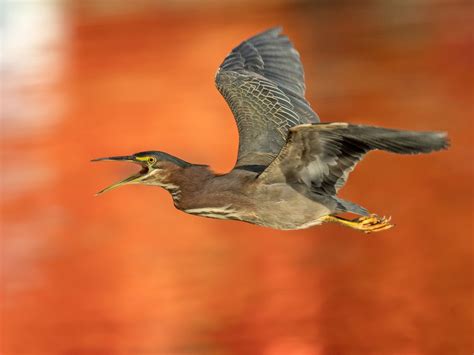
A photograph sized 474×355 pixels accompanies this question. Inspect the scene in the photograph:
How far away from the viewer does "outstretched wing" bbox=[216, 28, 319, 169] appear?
8094 millimetres

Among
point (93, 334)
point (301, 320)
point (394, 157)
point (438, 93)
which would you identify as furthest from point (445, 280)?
point (438, 93)

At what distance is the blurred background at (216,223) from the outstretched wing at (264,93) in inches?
134

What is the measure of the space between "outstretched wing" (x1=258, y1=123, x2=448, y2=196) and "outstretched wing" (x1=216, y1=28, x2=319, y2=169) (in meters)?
0.74

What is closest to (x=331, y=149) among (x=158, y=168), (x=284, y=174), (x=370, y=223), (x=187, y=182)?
(x=284, y=174)

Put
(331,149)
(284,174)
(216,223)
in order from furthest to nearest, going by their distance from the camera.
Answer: (216,223), (284,174), (331,149)

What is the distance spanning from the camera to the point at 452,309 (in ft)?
40.3

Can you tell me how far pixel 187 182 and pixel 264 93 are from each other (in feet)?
5.49

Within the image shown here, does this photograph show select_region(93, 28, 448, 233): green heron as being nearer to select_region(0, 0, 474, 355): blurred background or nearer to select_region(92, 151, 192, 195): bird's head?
select_region(92, 151, 192, 195): bird's head

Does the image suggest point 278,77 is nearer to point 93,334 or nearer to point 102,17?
point 93,334

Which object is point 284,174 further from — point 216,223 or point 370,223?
point 216,223

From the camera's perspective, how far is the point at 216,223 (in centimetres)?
1627

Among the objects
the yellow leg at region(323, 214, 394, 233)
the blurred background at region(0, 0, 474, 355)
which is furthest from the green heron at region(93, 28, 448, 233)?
the blurred background at region(0, 0, 474, 355)

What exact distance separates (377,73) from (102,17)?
13111 millimetres

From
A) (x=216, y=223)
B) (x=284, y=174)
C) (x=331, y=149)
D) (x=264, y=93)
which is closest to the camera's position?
(x=331, y=149)
